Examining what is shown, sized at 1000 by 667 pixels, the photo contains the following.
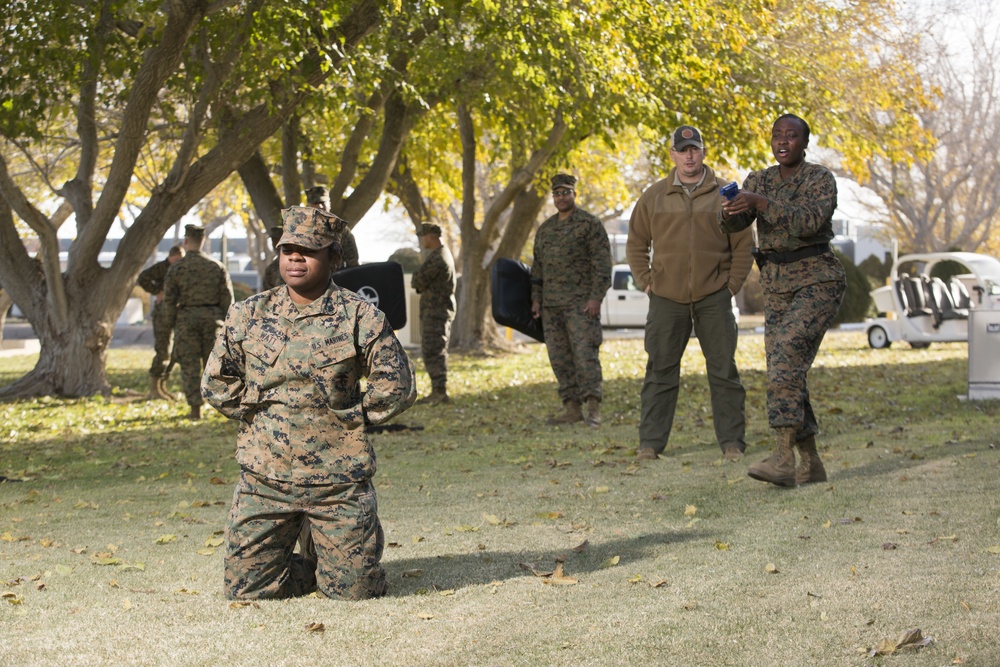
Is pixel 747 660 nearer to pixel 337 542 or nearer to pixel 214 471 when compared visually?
pixel 337 542

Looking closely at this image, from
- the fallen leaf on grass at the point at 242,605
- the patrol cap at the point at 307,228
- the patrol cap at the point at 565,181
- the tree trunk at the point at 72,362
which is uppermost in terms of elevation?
the patrol cap at the point at 565,181

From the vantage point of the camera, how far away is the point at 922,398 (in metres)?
14.9

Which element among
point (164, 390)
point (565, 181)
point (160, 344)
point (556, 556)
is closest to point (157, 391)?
point (164, 390)

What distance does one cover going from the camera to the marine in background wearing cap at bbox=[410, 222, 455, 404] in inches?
572

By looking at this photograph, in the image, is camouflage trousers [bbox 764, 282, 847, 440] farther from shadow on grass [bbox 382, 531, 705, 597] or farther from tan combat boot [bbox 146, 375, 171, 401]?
A: tan combat boot [bbox 146, 375, 171, 401]

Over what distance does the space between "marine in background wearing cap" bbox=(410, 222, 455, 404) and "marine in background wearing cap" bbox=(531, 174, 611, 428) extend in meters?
2.37

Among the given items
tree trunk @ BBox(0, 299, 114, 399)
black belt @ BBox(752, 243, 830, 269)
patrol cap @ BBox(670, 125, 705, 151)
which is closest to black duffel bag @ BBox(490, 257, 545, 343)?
patrol cap @ BBox(670, 125, 705, 151)

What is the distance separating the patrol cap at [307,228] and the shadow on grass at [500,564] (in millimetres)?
1493

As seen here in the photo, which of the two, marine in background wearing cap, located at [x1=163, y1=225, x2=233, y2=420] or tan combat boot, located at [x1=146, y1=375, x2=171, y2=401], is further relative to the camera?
tan combat boot, located at [x1=146, y1=375, x2=171, y2=401]

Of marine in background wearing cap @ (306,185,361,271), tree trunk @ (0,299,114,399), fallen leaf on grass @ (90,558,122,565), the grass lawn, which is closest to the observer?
the grass lawn

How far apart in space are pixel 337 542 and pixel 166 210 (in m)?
12.6

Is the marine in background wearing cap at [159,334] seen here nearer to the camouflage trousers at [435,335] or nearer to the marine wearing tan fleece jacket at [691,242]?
the camouflage trousers at [435,335]

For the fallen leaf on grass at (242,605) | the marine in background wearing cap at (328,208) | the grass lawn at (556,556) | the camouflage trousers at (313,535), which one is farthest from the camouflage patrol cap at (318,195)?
the fallen leaf on grass at (242,605)

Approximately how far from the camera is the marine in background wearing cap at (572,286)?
11.8 m
